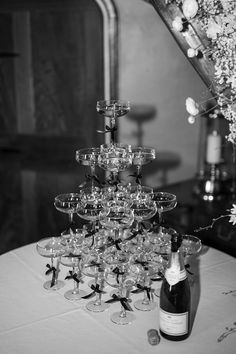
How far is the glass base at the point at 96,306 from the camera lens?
1.72 m

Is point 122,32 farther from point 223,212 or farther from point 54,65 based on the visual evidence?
point 223,212

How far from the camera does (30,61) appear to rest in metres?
4.29

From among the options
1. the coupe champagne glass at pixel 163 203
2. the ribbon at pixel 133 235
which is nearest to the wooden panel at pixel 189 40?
the coupe champagne glass at pixel 163 203

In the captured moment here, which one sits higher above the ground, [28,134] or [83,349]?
[28,134]

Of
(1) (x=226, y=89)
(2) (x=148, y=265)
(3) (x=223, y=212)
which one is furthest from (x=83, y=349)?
(3) (x=223, y=212)

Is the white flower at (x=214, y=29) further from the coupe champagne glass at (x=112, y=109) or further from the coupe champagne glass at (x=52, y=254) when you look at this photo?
the coupe champagne glass at (x=52, y=254)

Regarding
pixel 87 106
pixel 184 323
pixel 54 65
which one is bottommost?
pixel 184 323

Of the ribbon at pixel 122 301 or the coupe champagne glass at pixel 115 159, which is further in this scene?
the coupe champagne glass at pixel 115 159

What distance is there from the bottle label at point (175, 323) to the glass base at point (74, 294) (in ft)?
1.25

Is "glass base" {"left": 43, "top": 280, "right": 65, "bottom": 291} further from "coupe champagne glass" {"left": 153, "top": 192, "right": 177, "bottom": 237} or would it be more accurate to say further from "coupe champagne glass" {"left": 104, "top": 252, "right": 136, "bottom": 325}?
"coupe champagne glass" {"left": 153, "top": 192, "right": 177, "bottom": 237}

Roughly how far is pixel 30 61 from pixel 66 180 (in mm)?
1076

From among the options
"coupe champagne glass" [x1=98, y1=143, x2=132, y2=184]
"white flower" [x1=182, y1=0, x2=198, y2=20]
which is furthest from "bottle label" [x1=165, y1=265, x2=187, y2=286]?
"white flower" [x1=182, y1=0, x2=198, y2=20]

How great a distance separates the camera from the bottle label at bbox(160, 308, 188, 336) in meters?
1.51

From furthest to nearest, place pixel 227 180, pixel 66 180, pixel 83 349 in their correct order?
pixel 66 180 < pixel 227 180 < pixel 83 349
